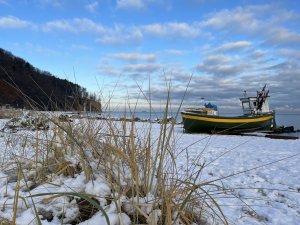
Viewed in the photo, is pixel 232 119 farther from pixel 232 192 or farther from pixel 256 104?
pixel 232 192

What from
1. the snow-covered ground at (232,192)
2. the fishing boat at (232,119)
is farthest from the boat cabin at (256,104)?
the snow-covered ground at (232,192)

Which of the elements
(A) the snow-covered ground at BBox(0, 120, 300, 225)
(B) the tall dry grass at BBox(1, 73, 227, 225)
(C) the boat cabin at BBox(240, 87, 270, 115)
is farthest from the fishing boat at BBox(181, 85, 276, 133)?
(B) the tall dry grass at BBox(1, 73, 227, 225)

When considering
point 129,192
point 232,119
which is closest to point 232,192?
point 129,192

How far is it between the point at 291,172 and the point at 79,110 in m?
3.81

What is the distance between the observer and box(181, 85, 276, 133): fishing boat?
15953 mm

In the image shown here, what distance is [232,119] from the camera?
53.8 ft

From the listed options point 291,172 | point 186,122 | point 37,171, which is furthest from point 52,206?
point 186,122

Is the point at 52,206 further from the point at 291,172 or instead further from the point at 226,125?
the point at 226,125

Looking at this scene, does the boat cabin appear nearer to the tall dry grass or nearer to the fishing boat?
Result: the fishing boat

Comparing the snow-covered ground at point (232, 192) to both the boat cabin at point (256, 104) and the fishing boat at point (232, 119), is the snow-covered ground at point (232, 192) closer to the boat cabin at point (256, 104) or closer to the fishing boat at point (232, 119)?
the fishing boat at point (232, 119)

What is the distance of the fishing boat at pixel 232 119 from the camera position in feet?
52.3

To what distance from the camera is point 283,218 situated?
2578 mm

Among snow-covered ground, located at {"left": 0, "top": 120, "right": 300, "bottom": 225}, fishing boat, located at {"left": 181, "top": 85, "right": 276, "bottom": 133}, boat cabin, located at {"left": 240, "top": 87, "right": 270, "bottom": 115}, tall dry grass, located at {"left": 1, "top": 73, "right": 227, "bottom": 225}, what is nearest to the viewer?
tall dry grass, located at {"left": 1, "top": 73, "right": 227, "bottom": 225}

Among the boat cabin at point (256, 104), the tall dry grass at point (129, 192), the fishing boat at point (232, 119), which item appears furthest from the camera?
the boat cabin at point (256, 104)
